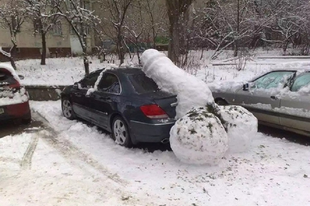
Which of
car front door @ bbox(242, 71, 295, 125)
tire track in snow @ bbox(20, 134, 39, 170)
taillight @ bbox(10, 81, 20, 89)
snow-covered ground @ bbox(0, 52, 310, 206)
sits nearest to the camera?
snow-covered ground @ bbox(0, 52, 310, 206)

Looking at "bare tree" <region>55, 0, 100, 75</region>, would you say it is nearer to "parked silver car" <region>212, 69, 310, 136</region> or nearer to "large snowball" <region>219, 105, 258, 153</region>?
"parked silver car" <region>212, 69, 310, 136</region>

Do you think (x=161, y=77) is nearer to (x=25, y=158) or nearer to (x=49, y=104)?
(x=25, y=158)

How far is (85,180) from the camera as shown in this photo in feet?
12.8

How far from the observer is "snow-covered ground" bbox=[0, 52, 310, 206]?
11.4 ft

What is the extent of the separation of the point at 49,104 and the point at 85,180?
517cm

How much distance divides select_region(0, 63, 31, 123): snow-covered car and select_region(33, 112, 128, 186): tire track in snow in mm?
698

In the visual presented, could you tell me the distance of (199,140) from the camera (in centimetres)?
411

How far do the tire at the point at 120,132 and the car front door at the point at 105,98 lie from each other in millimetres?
193

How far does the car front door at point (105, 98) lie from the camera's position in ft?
17.2

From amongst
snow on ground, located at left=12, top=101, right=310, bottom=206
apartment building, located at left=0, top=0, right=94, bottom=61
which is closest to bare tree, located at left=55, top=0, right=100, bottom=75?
snow on ground, located at left=12, top=101, right=310, bottom=206

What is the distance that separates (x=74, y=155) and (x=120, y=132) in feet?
2.93

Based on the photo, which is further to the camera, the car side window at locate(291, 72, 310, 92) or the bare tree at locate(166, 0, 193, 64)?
the bare tree at locate(166, 0, 193, 64)

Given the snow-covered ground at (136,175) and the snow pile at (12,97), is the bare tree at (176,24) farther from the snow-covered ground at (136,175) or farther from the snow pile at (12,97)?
the snow pile at (12,97)

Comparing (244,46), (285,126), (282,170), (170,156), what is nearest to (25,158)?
(170,156)
